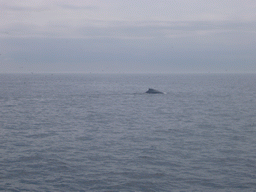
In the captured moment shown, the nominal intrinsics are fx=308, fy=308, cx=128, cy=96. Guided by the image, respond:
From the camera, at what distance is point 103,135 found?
32.2 meters

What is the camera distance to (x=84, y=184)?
1906 centimetres

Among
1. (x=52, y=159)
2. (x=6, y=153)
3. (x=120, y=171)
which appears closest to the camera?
(x=120, y=171)

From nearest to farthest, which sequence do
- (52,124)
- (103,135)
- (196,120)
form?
(103,135) → (52,124) → (196,120)

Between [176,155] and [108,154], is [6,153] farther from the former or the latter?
[176,155]

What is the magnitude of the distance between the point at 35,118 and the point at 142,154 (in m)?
23.2

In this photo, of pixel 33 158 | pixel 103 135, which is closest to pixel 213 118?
pixel 103 135

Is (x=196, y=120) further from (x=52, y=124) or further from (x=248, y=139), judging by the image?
(x=52, y=124)

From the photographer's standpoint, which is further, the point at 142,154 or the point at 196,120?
the point at 196,120

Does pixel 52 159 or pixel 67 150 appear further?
pixel 67 150

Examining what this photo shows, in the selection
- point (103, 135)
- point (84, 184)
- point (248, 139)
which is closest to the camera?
point (84, 184)

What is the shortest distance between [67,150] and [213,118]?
78.8 feet

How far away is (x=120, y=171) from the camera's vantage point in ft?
69.9

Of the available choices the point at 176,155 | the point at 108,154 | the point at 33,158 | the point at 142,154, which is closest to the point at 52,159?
the point at 33,158

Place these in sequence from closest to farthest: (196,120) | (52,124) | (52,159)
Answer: (52,159)
(52,124)
(196,120)
